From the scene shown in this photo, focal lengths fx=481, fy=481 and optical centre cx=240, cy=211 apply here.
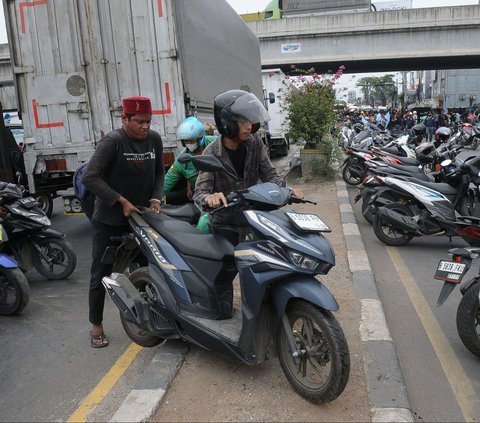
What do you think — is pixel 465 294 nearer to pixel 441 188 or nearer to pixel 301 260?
pixel 301 260

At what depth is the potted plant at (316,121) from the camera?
10461 millimetres

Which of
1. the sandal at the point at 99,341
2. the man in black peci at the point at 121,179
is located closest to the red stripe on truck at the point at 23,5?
the man in black peci at the point at 121,179

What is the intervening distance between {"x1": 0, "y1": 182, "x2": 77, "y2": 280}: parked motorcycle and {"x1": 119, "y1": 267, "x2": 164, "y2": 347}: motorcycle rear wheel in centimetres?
204

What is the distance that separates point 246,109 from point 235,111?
0.23ft

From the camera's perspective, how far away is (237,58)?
10609mm

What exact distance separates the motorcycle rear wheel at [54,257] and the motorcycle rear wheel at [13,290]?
87cm

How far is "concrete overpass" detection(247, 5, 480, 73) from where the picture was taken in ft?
80.9

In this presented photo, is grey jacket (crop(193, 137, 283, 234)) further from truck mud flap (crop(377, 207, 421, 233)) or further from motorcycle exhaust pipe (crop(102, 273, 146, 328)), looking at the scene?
truck mud flap (crop(377, 207, 421, 233))

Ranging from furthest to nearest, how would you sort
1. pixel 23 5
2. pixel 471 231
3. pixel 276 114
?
pixel 276 114
pixel 23 5
pixel 471 231

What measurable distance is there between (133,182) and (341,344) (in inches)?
75.5

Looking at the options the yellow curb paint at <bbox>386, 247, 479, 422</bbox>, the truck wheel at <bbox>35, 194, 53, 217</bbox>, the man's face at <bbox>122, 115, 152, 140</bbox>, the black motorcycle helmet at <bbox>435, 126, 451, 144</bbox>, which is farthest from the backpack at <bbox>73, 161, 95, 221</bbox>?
the black motorcycle helmet at <bbox>435, 126, 451, 144</bbox>

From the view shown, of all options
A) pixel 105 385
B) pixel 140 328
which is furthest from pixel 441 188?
pixel 105 385

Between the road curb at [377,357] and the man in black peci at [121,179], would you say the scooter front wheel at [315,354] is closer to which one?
the road curb at [377,357]

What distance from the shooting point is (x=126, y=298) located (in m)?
3.33
